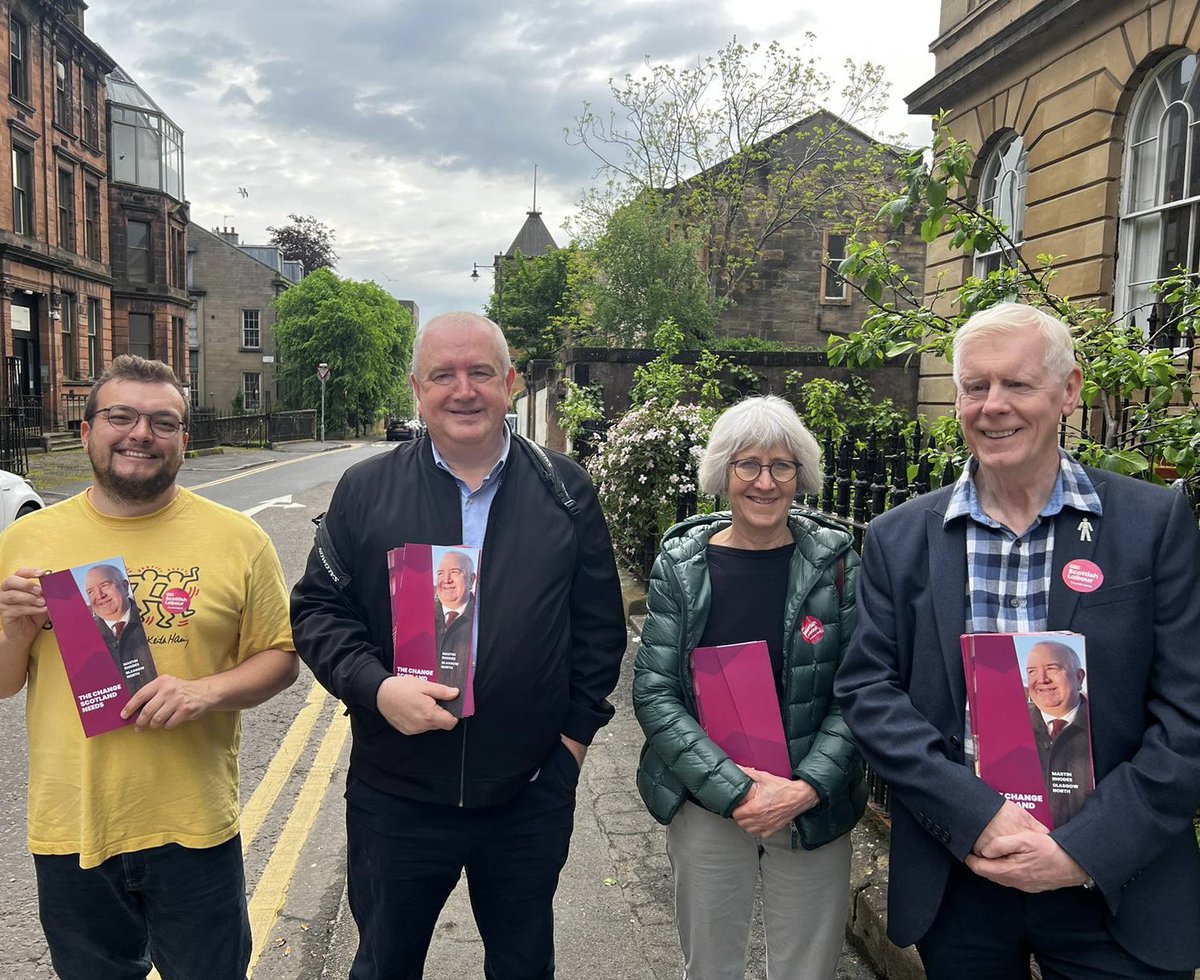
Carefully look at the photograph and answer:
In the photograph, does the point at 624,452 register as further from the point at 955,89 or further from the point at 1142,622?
the point at 955,89

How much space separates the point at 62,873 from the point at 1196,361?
426 inches

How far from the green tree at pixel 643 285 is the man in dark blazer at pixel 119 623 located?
62.2ft

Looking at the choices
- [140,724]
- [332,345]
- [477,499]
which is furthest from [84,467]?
[332,345]

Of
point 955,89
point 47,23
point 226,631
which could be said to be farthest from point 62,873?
point 47,23

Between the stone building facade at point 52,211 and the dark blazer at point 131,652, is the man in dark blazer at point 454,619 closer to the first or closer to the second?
the dark blazer at point 131,652

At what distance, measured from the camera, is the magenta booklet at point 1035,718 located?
1.84m

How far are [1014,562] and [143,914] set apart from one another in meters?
2.40

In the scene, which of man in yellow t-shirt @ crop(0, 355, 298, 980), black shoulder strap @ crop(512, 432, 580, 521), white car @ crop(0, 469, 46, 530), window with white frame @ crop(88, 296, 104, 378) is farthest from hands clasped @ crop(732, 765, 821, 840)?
window with white frame @ crop(88, 296, 104, 378)

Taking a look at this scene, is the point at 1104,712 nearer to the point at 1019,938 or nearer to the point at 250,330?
the point at 1019,938

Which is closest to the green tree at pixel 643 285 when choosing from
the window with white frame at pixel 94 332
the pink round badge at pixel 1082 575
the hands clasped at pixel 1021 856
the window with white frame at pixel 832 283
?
the window with white frame at pixel 832 283

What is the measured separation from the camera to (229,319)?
54031 millimetres

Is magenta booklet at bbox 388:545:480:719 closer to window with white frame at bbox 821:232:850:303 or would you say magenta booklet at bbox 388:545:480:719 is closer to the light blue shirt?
the light blue shirt

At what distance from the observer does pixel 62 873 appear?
222cm

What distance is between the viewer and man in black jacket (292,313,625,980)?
232 cm
